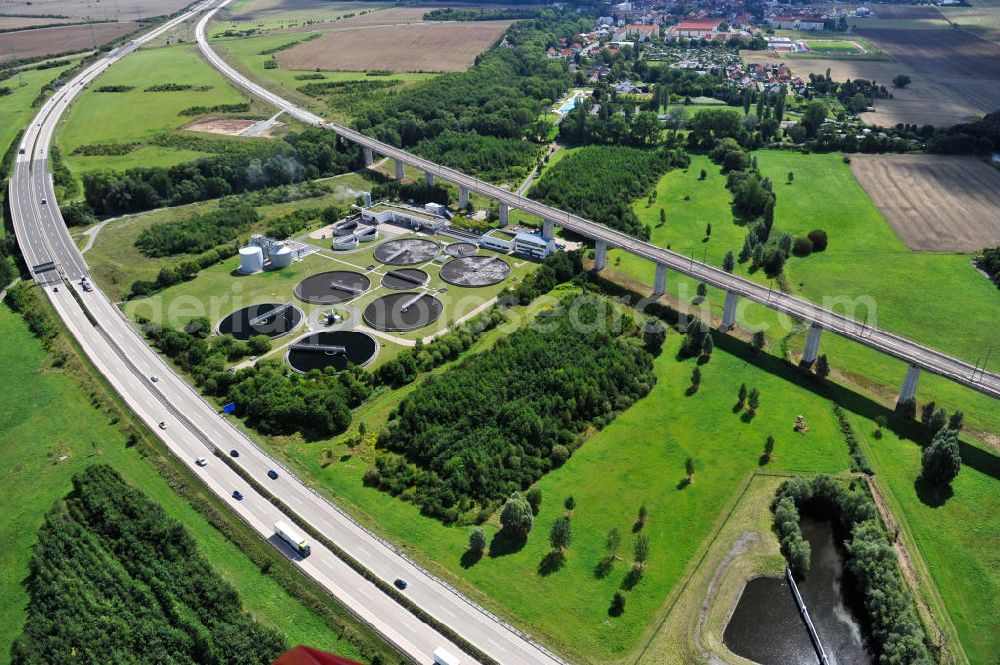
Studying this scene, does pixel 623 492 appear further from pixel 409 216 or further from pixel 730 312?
pixel 409 216

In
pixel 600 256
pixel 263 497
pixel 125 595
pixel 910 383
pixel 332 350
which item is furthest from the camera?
pixel 600 256

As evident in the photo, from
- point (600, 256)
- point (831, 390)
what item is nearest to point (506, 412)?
point (831, 390)

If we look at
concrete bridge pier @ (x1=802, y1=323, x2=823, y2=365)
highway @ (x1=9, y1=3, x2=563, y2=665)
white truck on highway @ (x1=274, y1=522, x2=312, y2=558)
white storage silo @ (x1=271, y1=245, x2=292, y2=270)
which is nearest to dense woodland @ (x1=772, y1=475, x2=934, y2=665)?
concrete bridge pier @ (x1=802, y1=323, x2=823, y2=365)

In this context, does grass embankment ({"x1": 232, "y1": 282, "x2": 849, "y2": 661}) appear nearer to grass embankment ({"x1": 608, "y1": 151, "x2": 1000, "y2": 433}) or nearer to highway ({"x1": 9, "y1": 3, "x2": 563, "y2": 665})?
highway ({"x1": 9, "y1": 3, "x2": 563, "y2": 665})

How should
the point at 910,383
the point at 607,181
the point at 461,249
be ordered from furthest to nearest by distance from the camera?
the point at 607,181 → the point at 461,249 → the point at 910,383

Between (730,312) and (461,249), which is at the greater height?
(730,312)

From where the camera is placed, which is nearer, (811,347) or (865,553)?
(865,553)
